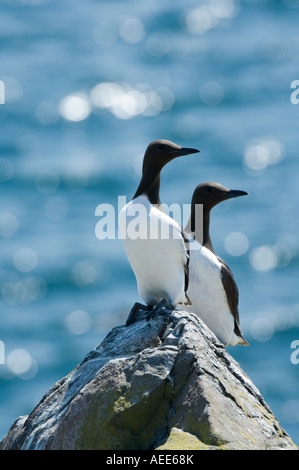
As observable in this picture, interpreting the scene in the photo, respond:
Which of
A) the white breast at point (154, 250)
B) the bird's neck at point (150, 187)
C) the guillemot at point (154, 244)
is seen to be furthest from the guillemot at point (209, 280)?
the bird's neck at point (150, 187)

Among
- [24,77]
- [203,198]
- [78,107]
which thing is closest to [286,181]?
[78,107]

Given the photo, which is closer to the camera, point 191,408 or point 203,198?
point 191,408

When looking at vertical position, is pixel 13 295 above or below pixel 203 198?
below

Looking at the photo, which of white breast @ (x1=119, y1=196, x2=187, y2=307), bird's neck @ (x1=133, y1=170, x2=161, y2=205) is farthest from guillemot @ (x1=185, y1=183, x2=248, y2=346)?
bird's neck @ (x1=133, y1=170, x2=161, y2=205)

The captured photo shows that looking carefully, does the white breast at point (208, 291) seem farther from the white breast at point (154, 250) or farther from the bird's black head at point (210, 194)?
the white breast at point (154, 250)

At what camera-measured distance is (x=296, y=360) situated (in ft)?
87.2

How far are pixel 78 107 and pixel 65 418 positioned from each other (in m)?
34.7

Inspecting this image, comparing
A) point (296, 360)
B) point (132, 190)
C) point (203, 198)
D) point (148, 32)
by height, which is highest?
point (148, 32)

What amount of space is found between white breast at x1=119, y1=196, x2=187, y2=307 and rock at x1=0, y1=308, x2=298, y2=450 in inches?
35.8

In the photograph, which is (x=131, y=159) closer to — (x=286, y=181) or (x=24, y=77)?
(x=286, y=181)

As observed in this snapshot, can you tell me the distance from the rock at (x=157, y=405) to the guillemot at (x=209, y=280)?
205cm

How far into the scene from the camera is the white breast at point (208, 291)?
10.1 metres

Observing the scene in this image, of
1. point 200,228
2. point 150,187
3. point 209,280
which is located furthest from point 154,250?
point 200,228

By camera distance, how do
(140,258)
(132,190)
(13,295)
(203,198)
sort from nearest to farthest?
(140,258)
(203,198)
(13,295)
(132,190)
